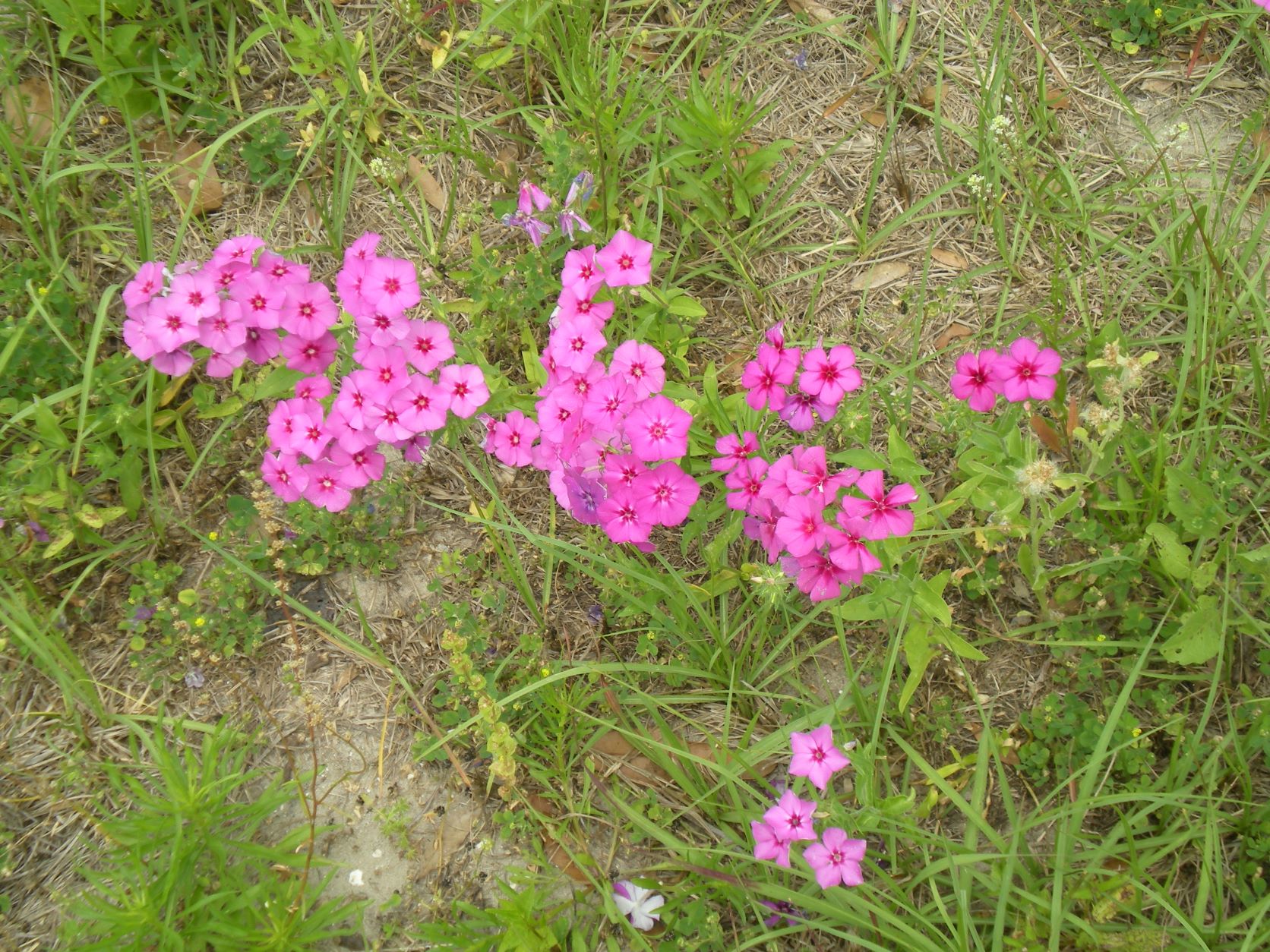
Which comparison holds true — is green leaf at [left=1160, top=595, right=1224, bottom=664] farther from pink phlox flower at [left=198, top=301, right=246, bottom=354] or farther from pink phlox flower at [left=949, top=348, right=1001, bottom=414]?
pink phlox flower at [left=198, top=301, right=246, bottom=354]

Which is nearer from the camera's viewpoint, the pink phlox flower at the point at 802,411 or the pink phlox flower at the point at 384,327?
the pink phlox flower at the point at 384,327

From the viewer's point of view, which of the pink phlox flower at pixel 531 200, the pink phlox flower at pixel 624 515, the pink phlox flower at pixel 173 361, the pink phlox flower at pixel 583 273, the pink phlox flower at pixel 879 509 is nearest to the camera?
the pink phlox flower at pixel 879 509

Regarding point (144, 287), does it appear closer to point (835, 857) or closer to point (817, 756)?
point (817, 756)

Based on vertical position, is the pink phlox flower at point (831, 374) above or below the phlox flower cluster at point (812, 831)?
above

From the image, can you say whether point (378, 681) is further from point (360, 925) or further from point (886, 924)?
point (886, 924)

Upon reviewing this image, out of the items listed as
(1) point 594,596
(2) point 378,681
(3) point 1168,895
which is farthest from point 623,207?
(3) point 1168,895

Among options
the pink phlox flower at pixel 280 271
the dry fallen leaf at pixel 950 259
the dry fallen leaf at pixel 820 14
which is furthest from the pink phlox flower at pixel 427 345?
the dry fallen leaf at pixel 820 14

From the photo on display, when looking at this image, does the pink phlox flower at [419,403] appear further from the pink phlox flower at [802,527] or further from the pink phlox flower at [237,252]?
the pink phlox flower at [802,527]

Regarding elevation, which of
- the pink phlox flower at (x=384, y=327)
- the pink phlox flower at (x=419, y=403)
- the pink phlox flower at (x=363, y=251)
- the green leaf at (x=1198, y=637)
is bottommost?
the green leaf at (x=1198, y=637)
